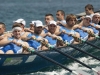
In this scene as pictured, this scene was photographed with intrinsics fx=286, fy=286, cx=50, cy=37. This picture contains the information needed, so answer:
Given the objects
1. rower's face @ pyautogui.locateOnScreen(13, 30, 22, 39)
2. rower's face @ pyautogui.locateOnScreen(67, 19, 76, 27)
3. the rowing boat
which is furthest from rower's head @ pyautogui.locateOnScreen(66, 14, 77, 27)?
rower's face @ pyautogui.locateOnScreen(13, 30, 22, 39)

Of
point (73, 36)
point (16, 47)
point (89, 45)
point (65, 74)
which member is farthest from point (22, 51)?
point (89, 45)

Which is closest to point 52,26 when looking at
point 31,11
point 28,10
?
point 31,11

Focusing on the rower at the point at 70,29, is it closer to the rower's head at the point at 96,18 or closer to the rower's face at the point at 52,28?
the rower's face at the point at 52,28

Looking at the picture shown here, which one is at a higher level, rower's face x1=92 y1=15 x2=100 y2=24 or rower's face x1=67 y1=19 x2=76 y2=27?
rower's face x1=67 y1=19 x2=76 y2=27

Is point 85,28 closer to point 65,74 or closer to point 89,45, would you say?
point 89,45

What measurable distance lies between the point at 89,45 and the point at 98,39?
0.37 m

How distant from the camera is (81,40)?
8234 mm

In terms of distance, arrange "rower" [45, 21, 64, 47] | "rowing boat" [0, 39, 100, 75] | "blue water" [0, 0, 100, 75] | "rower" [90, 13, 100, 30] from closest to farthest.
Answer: "rowing boat" [0, 39, 100, 75]
"rower" [45, 21, 64, 47]
"rower" [90, 13, 100, 30]
"blue water" [0, 0, 100, 75]

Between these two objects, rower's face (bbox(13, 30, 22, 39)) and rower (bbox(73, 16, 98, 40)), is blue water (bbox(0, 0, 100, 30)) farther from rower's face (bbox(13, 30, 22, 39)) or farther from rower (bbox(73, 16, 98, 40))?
rower's face (bbox(13, 30, 22, 39))

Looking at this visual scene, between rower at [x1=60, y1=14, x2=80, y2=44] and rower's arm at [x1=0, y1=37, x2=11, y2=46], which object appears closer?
rower's arm at [x1=0, y1=37, x2=11, y2=46]

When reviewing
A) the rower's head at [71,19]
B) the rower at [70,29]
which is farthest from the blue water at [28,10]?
the rower's head at [71,19]

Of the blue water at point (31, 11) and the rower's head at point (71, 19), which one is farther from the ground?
Result: the rower's head at point (71, 19)

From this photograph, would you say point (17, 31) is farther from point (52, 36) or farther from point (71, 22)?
point (71, 22)

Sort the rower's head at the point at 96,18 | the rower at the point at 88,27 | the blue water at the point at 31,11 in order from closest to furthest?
the rower at the point at 88,27, the rower's head at the point at 96,18, the blue water at the point at 31,11
